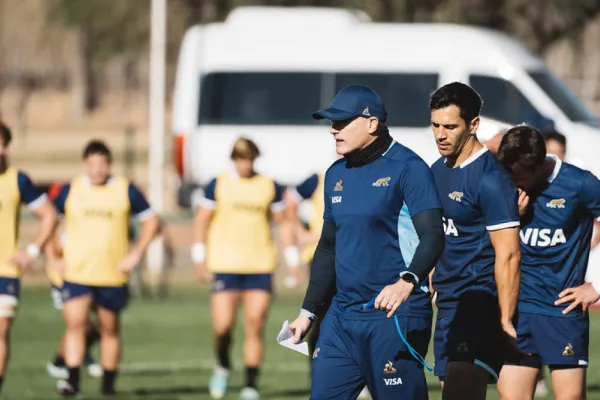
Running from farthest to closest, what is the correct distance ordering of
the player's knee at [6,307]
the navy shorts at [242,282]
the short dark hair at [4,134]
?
the navy shorts at [242,282]
the player's knee at [6,307]
the short dark hair at [4,134]

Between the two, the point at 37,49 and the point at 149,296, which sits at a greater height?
the point at 37,49

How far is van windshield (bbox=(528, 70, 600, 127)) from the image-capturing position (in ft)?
62.0

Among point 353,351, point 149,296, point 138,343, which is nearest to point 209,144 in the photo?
point 149,296

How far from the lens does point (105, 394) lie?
41.0ft

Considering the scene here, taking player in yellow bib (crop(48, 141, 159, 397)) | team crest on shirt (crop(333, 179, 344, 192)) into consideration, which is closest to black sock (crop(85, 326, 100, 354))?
player in yellow bib (crop(48, 141, 159, 397))

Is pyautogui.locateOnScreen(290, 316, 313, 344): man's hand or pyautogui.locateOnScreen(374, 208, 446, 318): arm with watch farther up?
pyautogui.locateOnScreen(374, 208, 446, 318): arm with watch

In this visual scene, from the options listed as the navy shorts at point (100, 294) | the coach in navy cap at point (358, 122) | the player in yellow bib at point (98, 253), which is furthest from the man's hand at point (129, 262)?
the coach in navy cap at point (358, 122)

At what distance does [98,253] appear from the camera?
40.1ft

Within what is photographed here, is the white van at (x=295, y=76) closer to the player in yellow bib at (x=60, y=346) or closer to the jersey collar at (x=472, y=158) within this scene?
the player in yellow bib at (x=60, y=346)

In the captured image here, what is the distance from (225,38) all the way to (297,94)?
50.4 inches

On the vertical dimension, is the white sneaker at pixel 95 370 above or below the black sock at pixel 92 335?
below

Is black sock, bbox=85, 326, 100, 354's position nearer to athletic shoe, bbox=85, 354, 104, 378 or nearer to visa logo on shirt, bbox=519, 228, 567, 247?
athletic shoe, bbox=85, 354, 104, 378

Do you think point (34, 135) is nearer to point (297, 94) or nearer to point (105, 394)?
point (297, 94)

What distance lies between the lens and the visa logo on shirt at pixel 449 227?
25.5 feet
